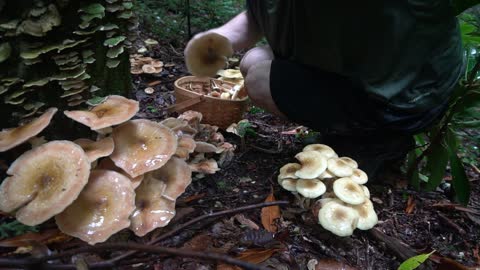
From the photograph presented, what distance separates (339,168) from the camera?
2.68 metres

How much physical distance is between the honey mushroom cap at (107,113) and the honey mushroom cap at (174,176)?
0.39m

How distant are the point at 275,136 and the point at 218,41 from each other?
1393 mm

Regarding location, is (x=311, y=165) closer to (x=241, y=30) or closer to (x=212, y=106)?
(x=212, y=106)

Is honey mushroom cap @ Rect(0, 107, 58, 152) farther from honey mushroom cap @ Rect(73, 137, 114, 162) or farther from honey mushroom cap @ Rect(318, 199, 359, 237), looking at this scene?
honey mushroom cap @ Rect(318, 199, 359, 237)

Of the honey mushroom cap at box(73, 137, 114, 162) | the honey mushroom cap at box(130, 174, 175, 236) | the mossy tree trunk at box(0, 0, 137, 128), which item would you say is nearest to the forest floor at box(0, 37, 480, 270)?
the honey mushroom cap at box(130, 174, 175, 236)

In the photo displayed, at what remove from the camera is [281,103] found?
328 centimetres

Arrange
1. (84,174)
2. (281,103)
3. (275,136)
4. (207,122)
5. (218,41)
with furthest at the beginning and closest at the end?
(275,136) → (207,122) → (281,103) → (218,41) → (84,174)

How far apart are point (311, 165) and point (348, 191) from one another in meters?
0.31

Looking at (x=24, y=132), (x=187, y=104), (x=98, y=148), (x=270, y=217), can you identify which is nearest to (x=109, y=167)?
(x=98, y=148)

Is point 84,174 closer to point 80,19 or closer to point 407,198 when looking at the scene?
point 80,19

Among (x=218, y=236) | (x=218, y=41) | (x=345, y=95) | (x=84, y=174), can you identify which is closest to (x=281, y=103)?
(x=345, y=95)

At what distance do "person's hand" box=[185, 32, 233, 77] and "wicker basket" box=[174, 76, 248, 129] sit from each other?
411 millimetres

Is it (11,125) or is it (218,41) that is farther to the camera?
(218,41)

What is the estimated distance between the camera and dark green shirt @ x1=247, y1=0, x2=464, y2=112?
8.87 feet
